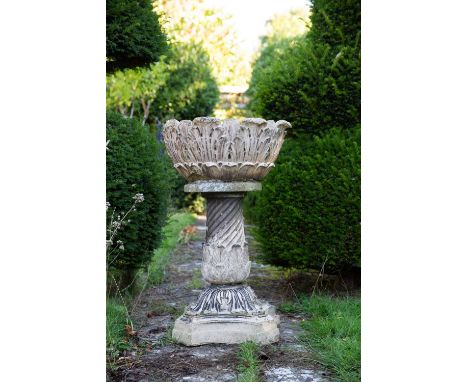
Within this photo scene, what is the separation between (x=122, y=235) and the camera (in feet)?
12.8

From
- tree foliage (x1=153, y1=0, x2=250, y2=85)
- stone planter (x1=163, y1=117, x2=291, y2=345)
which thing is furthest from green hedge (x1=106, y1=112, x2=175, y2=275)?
tree foliage (x1=153, y1=0, x2=250, y2=85)

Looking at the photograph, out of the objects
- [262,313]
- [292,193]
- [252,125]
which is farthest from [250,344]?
[292,193]

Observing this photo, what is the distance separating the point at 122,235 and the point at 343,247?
169 centimetres

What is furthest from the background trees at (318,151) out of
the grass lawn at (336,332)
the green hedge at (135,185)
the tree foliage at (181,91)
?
the tree foliage at (181,91)

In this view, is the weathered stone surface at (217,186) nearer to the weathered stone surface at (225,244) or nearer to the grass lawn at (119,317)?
the weathered stone surface at (225,244)

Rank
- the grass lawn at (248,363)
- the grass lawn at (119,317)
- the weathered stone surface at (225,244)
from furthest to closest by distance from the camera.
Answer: the weathered stone surface at (225,244), the grass lawn at (119,317), the grass lawn at (248,363)

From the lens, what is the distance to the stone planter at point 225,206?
304cm

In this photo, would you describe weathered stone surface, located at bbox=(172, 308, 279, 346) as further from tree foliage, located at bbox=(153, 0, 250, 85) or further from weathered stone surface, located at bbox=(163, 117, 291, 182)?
tree foliage, located at bbox=(153, 0, 250, 85)

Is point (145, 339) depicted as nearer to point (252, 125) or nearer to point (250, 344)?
point (250, 344)

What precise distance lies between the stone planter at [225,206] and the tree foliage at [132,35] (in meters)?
1.09

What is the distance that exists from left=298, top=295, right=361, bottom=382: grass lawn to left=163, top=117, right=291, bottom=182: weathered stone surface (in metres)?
1.07

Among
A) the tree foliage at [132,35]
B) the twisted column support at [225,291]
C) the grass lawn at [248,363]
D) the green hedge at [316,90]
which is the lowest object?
the grass lawn at [248,363]

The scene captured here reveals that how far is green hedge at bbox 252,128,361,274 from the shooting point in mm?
4074

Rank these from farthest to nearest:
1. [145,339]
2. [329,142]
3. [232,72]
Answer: [232,72] → [329,142] → [145,339]
